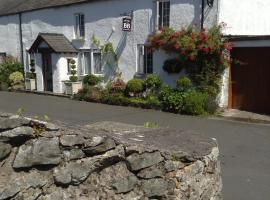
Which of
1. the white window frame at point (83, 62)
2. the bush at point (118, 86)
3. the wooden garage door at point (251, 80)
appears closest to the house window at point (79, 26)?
the white window frame at point (83, 62)

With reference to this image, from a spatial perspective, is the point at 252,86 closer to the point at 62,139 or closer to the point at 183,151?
the point at 183,151

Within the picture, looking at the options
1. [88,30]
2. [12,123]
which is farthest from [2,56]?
[12,123]

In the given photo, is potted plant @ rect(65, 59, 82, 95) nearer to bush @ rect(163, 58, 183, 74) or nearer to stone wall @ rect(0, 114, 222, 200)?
bush @ rect(163, 58, 183, 74)

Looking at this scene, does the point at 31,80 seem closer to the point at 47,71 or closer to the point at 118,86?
the point at 47,71

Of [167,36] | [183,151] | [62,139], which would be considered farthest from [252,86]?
[62,139]

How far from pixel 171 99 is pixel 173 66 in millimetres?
1777

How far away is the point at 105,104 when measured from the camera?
16297 millimetres

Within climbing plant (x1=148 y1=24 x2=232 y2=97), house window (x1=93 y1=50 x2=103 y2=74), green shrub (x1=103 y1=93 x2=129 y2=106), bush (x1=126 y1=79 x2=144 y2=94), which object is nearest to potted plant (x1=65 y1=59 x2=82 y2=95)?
house window (x1=93 y1=50 x2=103 y2=74)

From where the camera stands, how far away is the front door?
20.9 m

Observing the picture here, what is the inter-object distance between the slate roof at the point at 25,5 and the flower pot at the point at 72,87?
4.12m

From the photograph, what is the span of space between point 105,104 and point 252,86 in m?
6.13

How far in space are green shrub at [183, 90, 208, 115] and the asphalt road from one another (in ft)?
1.45

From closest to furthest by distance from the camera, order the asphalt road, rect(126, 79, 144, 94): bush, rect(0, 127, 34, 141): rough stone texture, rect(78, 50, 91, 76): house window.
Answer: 1. rect(0, 127, 34, 141): rough stone texture
2. the asphalt road
3. rect(126, 79, 144, 94): bush
4. rect(78, 50, 91, 76): house window

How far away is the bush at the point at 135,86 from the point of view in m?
15.8
